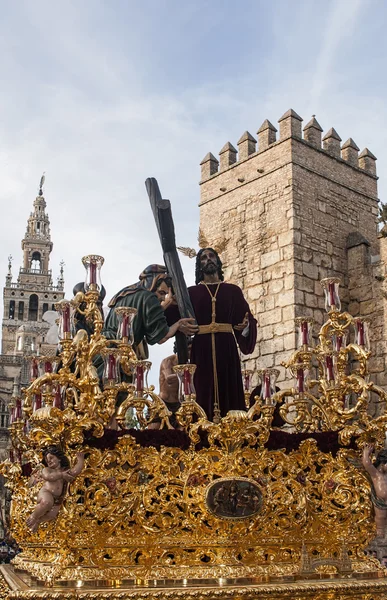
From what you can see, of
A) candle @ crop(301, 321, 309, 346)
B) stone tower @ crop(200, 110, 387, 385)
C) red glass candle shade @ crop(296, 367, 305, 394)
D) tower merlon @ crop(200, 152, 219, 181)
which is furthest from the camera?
tower merlon @ crop(200, 152, 219, 181)

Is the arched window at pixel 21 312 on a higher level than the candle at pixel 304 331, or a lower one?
higher

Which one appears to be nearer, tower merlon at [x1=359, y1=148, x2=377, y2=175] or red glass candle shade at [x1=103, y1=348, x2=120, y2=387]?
red glass candle shade at [x1=103, y1=348, x2=120, y2=387]

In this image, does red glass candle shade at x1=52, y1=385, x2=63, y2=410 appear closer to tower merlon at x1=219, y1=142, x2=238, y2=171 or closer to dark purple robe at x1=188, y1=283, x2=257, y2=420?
dark purple robe at x1=188, y1=283, x2=257, y2=420

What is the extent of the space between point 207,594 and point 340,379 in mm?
1859

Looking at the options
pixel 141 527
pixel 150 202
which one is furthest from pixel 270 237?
pixel 141 527

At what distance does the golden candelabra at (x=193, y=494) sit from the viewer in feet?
12.9

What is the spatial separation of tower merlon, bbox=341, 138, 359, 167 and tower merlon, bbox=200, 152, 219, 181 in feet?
10.6

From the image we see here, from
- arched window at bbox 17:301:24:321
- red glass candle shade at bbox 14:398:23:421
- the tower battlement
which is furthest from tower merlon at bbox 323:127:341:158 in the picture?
arched window at bbox 17:301:24:321

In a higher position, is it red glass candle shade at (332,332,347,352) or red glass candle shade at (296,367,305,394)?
red glass candle shade at (332,332,347,352)

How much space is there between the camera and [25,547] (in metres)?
4.76

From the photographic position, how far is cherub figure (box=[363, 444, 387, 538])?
14.1ft

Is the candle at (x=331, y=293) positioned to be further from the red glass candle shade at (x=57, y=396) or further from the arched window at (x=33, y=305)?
the arched window at (x=33, y=305)

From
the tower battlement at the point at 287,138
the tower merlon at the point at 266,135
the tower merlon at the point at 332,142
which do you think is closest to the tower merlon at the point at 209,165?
the tower battlement at the point at 287,138

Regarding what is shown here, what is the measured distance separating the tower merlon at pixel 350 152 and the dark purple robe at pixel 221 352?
1050 centimetres
